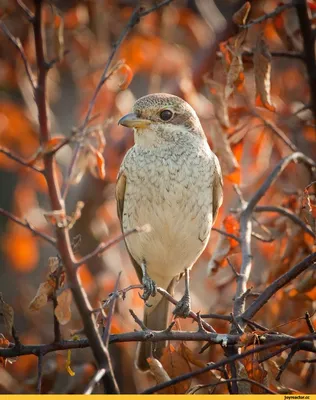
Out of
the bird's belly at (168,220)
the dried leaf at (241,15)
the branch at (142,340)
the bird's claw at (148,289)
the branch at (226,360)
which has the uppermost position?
the dried leaf at (241,15)

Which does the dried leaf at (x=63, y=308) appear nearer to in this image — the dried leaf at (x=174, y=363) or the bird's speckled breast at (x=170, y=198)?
the dried leaf at (x=174, y=363)

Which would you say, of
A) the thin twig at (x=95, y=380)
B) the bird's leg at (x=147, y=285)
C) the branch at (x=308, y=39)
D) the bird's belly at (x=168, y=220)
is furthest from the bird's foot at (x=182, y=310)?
the branch at (x=308, y=39)

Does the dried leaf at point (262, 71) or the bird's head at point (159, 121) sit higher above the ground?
the bird's head at point (159, 121)

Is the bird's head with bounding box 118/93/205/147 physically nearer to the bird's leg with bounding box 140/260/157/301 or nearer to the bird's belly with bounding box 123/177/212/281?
the bird's belly with bounding box 123/177/212/281

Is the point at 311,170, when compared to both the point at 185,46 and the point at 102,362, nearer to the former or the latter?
the point at 102,362

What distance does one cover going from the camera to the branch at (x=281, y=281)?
2.97 meters

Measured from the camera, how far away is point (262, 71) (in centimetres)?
361

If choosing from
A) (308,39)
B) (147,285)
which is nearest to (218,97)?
(308,39)

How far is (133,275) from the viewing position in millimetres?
5902

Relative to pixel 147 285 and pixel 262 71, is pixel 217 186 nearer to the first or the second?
pixel 147 285

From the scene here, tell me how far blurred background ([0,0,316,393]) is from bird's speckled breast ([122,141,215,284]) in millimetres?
207

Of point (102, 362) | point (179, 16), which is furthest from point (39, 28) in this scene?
point (179, 16)

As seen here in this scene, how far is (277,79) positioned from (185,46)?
148cm

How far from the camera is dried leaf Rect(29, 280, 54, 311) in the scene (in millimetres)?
2832
